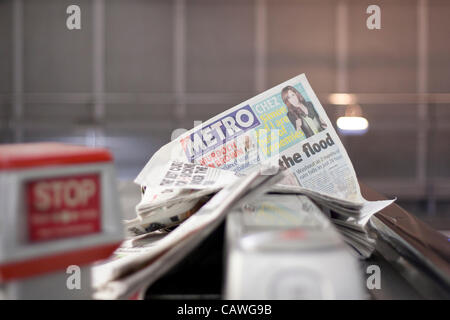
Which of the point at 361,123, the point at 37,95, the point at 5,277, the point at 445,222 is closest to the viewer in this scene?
the point at 5,277

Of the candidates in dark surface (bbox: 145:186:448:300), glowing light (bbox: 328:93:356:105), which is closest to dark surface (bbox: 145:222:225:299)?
dark surface (bbox: 145:186:448:300)

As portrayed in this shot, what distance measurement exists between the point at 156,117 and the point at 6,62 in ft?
5.21

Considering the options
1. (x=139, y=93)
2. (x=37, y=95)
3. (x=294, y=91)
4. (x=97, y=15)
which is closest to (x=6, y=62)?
(x=37, y=95)

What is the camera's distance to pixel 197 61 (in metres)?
4.75

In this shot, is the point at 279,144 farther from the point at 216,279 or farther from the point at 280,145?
the point at 216,279

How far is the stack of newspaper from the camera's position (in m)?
0.47

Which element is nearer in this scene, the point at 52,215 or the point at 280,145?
the point at 52,215

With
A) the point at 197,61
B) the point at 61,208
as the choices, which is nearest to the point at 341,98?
the point at 197,61

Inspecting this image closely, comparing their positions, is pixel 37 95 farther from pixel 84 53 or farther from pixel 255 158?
pixel 255 158

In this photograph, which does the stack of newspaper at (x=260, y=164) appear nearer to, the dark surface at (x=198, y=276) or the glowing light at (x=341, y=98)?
the dark surface at (x=198, y=276)

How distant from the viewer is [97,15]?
479 centimetres

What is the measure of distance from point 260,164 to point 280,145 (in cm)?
3

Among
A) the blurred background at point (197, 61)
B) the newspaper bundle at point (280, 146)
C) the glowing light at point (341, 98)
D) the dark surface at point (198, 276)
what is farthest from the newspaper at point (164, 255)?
the blurred background at point (197, 61)

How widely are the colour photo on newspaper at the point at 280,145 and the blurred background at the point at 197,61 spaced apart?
4.04 meters
